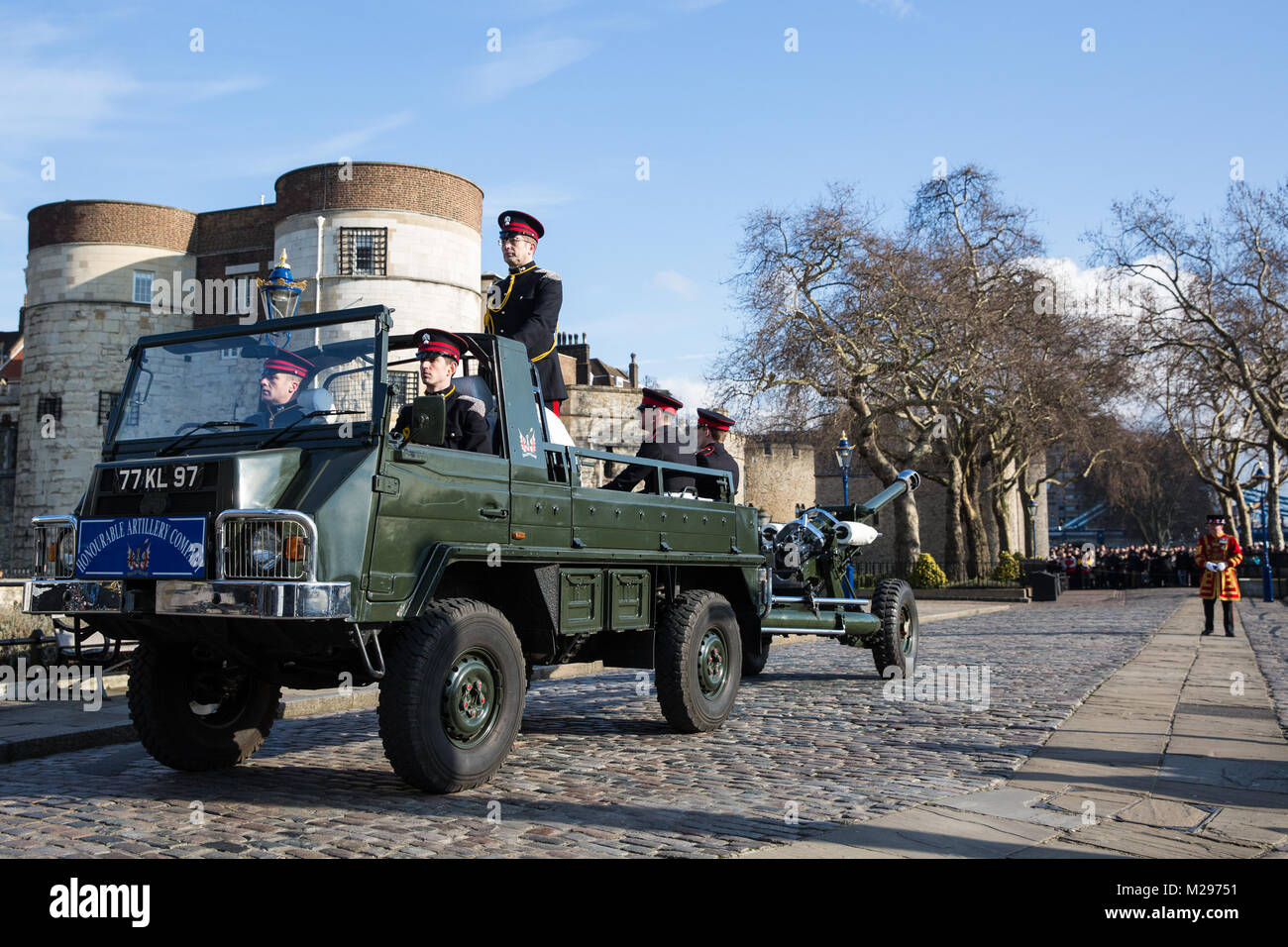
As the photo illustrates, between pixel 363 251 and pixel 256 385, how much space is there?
34.8 metres

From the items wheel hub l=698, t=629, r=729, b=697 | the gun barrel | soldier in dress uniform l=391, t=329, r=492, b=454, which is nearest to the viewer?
soldier in dress uniform l=391, t=329, r=492, b=454

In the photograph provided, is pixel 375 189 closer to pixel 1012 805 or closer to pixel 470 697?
pixel 470 697

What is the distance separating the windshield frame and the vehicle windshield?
0.01m

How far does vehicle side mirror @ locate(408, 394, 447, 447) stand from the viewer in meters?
5.44

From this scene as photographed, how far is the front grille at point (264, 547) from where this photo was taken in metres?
4.98

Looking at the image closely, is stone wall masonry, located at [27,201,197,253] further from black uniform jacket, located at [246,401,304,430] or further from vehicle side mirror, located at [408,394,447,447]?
vehicle side mirror, located at [408,394,447,447]

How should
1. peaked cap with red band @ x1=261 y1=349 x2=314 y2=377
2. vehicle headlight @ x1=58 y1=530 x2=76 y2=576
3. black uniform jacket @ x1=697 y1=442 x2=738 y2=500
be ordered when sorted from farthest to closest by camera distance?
black uniform jacket @ x1=697 y1=442 x2=738 y2=500 → peaked cap with red band @ x1=261 y1=349 x2=314 y2=377 → vehicle headlight @ x1=58 y1=530 x2=76 y2=576

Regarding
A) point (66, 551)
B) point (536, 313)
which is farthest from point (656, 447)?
point (66, 551)

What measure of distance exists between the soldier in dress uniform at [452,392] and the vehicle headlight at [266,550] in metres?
1.27

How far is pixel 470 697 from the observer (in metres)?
5.69

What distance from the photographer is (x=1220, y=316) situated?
39.6m

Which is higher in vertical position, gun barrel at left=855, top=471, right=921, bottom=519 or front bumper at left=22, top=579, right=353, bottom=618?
gun barrel at left=855, top=471, right=921, bottom=519

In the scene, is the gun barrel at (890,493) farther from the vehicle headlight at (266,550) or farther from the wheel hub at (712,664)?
the vehicle headlight at (266,550)

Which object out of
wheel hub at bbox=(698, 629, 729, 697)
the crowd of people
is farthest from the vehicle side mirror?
the crowd of people
